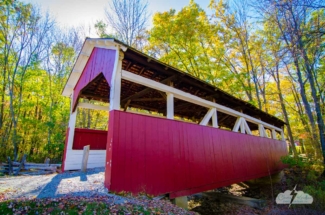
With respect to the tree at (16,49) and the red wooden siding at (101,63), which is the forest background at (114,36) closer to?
the tree at (16,49)

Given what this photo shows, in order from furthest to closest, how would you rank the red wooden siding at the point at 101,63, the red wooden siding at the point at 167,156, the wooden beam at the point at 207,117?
the wooden beam at the point at 207,117 < the red wooden siding at the point at 101,63 < the red wooden siding at the point at 167,156

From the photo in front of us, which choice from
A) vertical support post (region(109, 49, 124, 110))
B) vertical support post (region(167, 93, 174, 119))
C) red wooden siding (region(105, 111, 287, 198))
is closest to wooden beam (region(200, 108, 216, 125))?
red wooden siding (region(105, 111, 287, 198))

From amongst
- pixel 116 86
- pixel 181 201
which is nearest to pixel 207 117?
pixel 181 201

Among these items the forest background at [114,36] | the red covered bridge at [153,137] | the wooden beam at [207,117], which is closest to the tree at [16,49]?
the forest background at [114,36]

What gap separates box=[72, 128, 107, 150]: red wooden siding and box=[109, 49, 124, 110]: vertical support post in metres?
4.22

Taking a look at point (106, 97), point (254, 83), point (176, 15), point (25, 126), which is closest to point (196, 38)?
point (176, 15)

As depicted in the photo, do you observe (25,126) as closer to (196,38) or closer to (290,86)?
(196,38)

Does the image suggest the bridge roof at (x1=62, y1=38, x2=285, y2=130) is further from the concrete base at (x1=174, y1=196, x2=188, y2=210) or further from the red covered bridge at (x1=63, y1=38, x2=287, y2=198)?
the concrete base at (x1=174, y1=196, x2=188, y2=210)

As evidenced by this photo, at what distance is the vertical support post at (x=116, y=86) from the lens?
3800mm

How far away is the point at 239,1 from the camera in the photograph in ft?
46.5

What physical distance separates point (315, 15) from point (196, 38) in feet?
23.5

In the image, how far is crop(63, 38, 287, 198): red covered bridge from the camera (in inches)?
145

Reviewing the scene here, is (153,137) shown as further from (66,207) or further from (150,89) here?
(66,207)

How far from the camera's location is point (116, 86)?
3.94 metres
